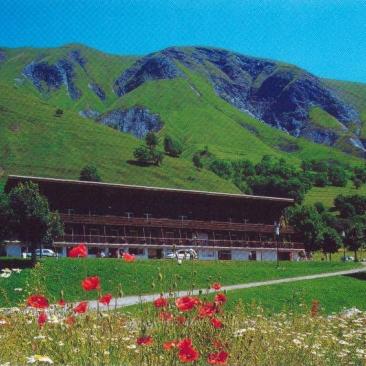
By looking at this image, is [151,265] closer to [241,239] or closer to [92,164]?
[241,239]

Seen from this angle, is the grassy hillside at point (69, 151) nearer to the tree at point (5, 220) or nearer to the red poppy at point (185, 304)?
the tree at point (5, 220)

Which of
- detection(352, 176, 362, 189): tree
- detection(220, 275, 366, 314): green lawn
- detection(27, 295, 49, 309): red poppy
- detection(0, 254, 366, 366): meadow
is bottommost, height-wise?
detection(220, 275, 366, 314): green lawn

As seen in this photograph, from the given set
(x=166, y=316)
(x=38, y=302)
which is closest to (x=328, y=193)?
(x=166, y=316)

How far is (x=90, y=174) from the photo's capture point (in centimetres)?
11450

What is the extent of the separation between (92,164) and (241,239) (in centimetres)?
5291

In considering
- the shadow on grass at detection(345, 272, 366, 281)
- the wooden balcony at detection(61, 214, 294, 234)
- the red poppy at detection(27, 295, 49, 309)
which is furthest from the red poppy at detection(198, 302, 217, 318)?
the wooden balcony at detection(61, 214, 294, 234)

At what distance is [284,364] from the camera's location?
8.91m

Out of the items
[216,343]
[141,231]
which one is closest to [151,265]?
[141,231]

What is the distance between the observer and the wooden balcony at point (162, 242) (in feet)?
225

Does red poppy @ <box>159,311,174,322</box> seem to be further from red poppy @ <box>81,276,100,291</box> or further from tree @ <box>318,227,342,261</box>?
tree @ <box>318,227,342,261</box>

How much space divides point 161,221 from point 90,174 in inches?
1699

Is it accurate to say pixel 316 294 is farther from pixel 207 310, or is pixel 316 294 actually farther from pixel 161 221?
pixel 161 221

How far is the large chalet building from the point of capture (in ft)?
227

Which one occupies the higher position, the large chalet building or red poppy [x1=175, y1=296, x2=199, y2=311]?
the large chalet building
